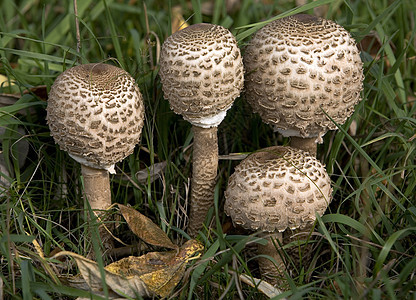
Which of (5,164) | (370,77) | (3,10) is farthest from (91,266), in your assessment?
(3,10)

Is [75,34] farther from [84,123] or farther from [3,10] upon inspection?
[3,10]

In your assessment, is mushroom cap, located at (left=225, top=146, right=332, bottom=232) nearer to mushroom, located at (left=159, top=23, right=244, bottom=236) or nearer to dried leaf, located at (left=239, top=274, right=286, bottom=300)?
dried leaf, located at (left=239, top=274, right=286, bottom=300)

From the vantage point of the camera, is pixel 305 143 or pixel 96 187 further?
pixel 305 143

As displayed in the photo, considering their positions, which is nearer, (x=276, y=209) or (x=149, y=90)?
(x=276, y=209)

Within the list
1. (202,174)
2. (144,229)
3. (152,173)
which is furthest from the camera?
(152,173)

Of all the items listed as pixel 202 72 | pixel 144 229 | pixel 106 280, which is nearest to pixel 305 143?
pixel 202 72

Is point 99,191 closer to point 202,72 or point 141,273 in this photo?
point 141,273

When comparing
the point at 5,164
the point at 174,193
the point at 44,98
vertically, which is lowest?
the point at 174,193
